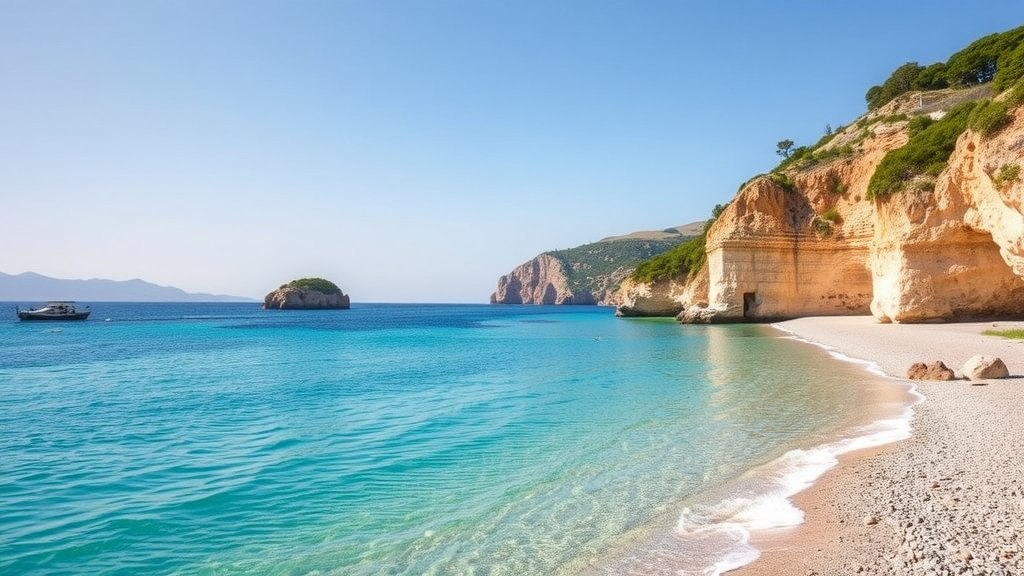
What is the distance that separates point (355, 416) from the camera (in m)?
11.5

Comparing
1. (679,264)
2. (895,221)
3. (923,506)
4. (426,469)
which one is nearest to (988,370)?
(923,506)

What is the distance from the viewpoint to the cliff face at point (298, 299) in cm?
11119

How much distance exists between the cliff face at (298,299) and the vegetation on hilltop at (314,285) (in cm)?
83

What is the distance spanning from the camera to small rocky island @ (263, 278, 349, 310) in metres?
111

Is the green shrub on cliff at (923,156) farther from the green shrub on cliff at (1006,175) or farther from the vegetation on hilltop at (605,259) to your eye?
the vegetation on hilltop at (605,259)

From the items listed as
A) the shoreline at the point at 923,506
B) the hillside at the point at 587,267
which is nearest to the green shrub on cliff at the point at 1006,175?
the shoreline at the point at 923,506

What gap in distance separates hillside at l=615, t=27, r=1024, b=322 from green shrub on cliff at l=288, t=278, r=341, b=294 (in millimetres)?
72213

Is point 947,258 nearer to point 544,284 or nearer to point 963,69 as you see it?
point 963,69

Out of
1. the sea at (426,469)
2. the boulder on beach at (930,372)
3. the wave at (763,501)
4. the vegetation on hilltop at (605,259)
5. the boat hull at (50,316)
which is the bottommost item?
the sea at (426,469)

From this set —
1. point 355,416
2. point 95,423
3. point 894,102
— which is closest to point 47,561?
point 355,416

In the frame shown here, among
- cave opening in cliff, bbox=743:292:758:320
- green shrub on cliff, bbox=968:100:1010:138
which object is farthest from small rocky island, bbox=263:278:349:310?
green shrub on cliff, bbox=968:100:1010:138

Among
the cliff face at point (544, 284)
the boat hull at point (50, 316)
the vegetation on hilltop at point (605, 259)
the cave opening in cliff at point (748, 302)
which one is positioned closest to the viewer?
the cave opening in cliff at point (748, 302)

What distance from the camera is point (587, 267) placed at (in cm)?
17375

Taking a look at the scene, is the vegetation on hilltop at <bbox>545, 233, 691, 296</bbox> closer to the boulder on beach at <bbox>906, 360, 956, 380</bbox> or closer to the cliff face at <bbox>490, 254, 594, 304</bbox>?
the cliff face at <bbox>490, 254, 594, 304</bbox>
